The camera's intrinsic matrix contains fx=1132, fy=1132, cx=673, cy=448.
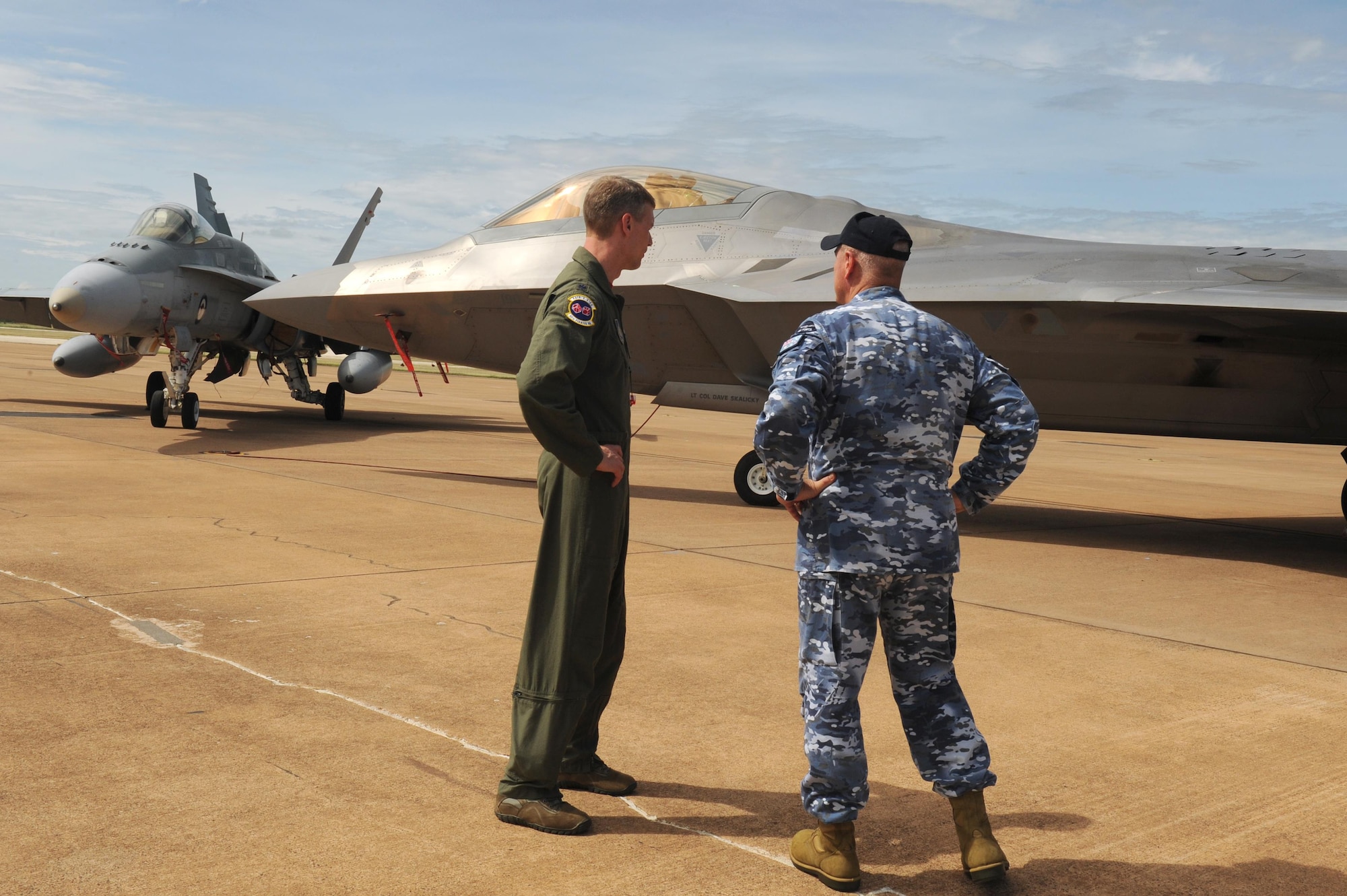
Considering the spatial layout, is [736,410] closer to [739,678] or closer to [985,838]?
[739,678]

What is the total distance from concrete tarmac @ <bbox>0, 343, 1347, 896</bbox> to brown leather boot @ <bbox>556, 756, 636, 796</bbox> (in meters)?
0.06

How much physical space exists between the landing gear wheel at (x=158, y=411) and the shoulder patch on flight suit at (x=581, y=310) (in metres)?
15.4

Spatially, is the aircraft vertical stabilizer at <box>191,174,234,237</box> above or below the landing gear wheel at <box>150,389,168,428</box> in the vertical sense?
above

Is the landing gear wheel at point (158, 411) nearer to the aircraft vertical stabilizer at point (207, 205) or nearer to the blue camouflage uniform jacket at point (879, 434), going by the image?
the aircraft vertical stabilizer at point (207, 205)

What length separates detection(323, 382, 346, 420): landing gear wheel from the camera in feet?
69.4

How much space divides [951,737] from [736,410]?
8159 millimetres

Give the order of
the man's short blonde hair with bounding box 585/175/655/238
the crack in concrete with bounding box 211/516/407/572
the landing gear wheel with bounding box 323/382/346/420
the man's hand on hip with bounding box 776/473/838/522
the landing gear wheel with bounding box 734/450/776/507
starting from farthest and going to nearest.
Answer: the landing gear wheel with bounding box 323/382/346/420, the landing gear wheel with bounding box 734/450/776/507, the crack in concrete with bounding box 211/516/407/572, the man's short blonde hair with bounding box 585/175/655/238, the man's hand on hip with bounding box 776/473/838/522

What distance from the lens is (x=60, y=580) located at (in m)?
6.38

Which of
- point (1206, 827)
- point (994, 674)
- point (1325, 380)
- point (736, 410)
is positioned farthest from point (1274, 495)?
point (1206, 827)

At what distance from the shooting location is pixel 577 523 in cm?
350

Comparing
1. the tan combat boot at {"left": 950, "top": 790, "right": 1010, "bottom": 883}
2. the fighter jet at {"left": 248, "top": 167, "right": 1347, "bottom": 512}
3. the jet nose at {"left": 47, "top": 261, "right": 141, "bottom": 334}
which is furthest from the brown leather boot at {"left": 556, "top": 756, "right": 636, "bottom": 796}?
the jet nose at {"left": 47, "top": 261, "right": 141, "bottom": 334}

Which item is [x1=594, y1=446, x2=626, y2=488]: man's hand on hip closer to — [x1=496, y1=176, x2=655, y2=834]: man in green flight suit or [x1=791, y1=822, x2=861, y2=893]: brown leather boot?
[x1=496, y1=176, x2=655, y2=834]: man in green flight suit

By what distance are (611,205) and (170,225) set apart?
16.2 m

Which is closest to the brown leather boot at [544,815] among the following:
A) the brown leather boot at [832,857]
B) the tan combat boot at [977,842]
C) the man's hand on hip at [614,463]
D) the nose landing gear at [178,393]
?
the brown leather boot at [832,857]
